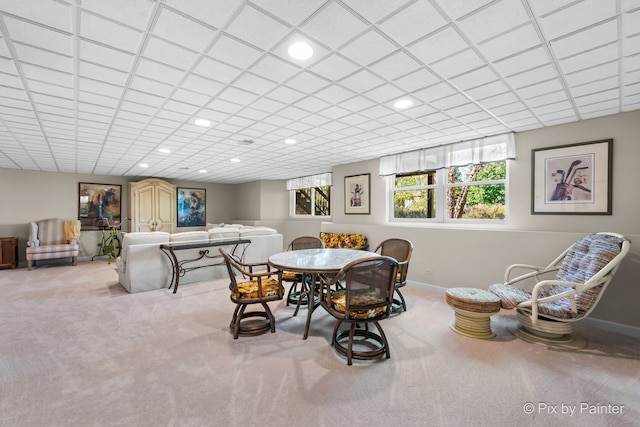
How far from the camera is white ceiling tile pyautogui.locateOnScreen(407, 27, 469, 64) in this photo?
5.72ft

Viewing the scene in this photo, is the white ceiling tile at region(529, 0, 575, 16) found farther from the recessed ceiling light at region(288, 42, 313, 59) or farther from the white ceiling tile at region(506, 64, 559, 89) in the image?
the recessed ceiling light at region(288, 42, 313, 59)

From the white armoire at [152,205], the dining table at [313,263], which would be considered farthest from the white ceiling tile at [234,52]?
the white armoire at [152,205]

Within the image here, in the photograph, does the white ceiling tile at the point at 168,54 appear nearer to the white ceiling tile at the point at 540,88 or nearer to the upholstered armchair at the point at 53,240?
the white ceiling tile at the point at 540,88

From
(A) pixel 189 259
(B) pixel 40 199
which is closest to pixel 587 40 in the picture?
(A) pixel 189 259

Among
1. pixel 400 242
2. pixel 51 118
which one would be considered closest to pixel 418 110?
pixel 400 242

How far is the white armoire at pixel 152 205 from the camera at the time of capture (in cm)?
787

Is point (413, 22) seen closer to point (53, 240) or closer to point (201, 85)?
point (201, 85)

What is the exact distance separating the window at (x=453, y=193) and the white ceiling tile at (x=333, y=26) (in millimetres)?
3500

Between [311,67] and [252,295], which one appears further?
[252,295]

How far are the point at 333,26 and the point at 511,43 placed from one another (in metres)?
1.18

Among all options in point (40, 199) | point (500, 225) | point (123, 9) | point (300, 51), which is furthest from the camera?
point (40, 199)

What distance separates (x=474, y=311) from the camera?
108 inches

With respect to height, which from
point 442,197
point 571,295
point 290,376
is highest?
point 442,197

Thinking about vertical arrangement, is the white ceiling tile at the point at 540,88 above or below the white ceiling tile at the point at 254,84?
below
